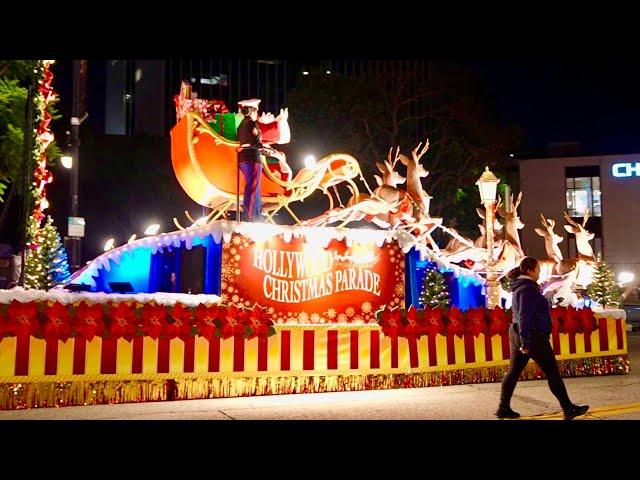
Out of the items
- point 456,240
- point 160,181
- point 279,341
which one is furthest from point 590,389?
point 160,181

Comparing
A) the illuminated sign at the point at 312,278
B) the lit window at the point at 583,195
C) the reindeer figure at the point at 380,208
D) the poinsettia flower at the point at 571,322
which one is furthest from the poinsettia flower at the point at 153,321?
the lit window at the point at 583,195

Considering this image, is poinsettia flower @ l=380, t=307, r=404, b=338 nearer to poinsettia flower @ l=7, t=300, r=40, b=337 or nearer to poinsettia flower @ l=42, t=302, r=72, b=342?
poinsettia flower @ l=42, t=302, r=72, b=342

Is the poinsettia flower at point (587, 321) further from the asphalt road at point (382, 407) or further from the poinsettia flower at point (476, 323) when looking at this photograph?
the poinsettia flower at point (476, 323)

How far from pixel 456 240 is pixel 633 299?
62.6 feet

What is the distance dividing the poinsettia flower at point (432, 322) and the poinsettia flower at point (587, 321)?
3190mm

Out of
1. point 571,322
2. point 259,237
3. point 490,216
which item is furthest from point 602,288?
point 259,237

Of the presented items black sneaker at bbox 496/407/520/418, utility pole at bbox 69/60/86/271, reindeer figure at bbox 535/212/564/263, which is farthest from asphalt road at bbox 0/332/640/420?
utility pole at bbox 69/60/86/271

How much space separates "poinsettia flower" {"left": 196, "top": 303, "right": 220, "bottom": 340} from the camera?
1038cm

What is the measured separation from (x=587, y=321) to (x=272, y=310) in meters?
6.07

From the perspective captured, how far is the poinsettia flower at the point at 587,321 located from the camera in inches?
527

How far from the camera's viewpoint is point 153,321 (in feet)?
33.1

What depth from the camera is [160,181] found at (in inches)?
1625

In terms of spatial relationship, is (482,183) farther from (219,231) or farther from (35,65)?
(35,65)

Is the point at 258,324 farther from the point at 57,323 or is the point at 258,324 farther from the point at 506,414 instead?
the point at 506,414
